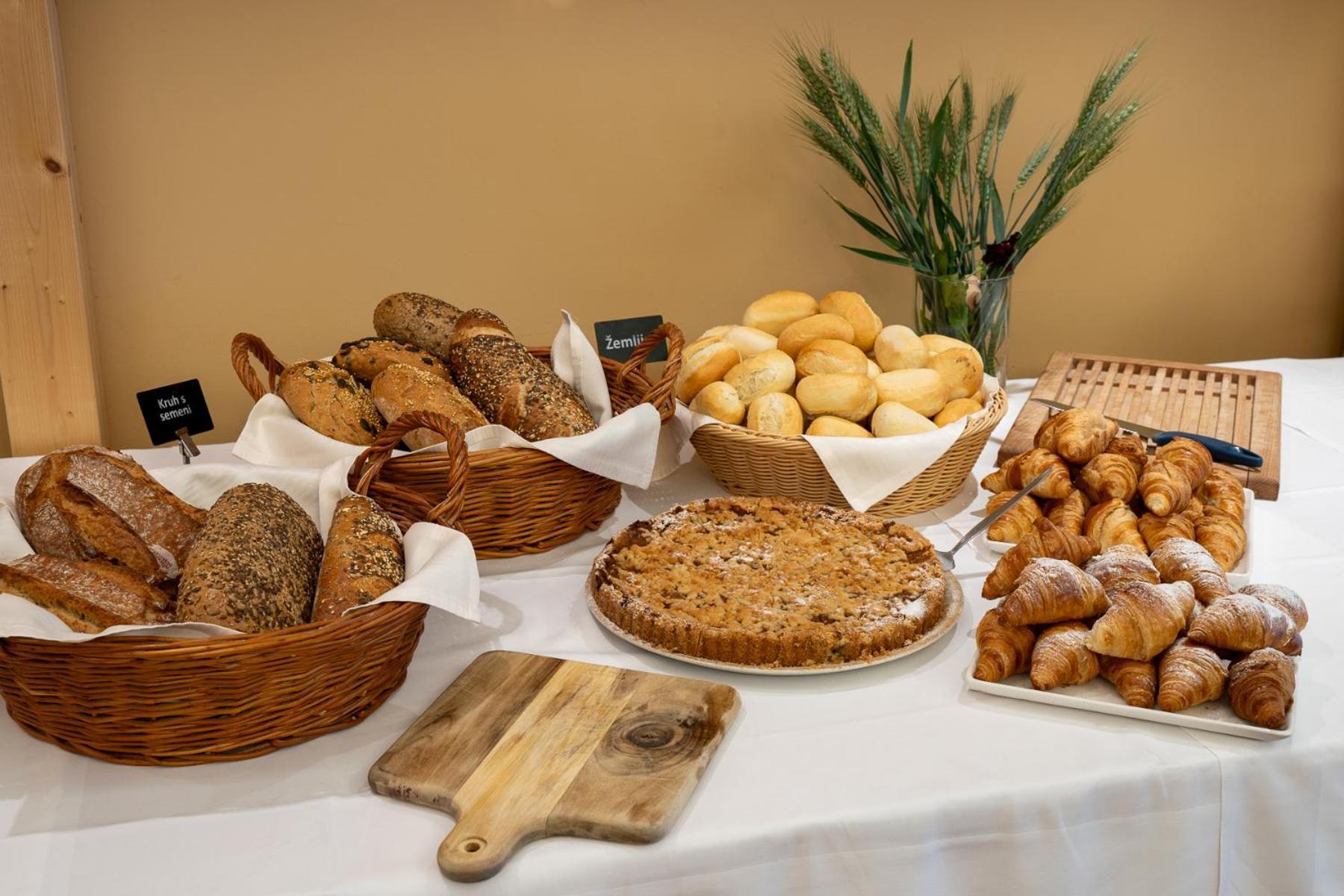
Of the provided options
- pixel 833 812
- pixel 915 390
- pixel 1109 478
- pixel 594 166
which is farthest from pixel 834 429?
pixel 594 166

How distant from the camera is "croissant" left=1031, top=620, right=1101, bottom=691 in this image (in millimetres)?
1034

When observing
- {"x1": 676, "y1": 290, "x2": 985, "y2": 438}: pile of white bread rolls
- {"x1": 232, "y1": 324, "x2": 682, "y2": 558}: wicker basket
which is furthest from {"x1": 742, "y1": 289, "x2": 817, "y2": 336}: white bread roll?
{"x1": 232, "y1": 324, "x2": 682, "y2": 558}: wicker basket

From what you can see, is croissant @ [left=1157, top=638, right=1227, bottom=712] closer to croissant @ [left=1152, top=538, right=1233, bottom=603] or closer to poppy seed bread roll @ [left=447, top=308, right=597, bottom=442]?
croissant @ [left=1152, top=538, right=1233, bottom=603]

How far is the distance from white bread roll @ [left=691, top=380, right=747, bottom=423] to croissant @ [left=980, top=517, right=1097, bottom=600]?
46 cm

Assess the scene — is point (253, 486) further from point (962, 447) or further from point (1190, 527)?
point (1190, 527)

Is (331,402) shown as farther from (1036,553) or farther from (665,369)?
(1036,553)

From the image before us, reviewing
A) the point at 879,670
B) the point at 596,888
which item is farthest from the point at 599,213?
the point at 596,888

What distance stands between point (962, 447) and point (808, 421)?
0.73ft

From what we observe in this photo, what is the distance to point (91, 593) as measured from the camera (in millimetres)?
1024

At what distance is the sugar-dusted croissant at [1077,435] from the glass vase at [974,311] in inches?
17.2

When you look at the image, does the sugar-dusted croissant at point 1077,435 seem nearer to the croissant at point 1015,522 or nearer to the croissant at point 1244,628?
the croissant at point 1015,522

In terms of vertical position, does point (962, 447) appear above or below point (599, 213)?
below

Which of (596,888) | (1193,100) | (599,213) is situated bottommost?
(596,888)

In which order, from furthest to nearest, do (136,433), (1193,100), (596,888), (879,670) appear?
(1193,100)
(136,433)
(879,670)
(596,888)
